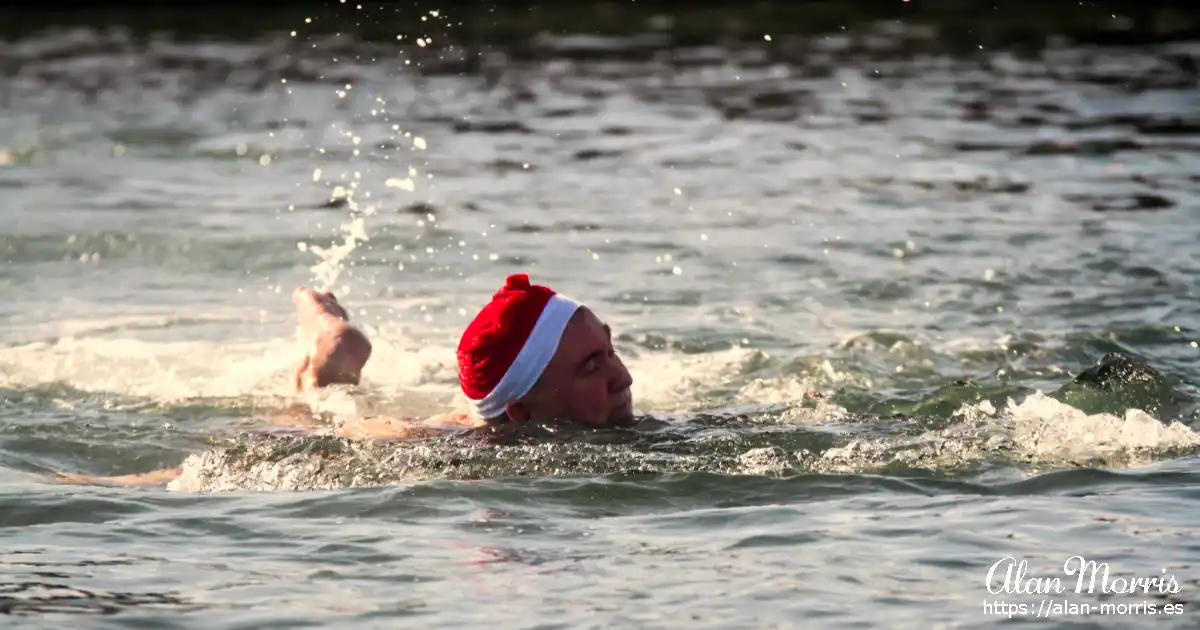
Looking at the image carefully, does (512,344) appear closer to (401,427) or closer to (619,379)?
(619,379)

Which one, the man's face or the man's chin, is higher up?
the man's face

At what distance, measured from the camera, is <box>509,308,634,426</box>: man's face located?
8703 millimetres

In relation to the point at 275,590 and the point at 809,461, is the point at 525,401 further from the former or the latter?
the point at 275,590

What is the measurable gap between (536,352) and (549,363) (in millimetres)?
78

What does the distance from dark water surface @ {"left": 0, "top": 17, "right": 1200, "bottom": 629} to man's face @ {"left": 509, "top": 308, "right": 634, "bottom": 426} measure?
19 cm

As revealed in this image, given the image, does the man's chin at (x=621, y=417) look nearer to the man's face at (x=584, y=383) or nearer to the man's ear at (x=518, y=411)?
the man's face at (x=584, y=383)

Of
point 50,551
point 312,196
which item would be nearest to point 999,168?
point 312,196

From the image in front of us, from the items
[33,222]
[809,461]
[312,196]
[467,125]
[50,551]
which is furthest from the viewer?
[467,125]

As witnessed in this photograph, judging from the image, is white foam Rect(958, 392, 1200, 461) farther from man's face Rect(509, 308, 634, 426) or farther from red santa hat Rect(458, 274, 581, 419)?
red santa hat Rect(458, 274, 581, 419)

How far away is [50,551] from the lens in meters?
7.12

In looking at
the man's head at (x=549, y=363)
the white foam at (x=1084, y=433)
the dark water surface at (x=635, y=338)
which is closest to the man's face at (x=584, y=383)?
the man's head at (x=549, y=363)

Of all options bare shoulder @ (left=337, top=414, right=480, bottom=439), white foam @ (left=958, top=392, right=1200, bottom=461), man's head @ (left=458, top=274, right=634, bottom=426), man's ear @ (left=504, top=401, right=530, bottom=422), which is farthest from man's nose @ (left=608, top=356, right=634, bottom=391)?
white foam @ (left=958, top=392, right=1200, bottom=461)

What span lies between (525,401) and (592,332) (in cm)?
43

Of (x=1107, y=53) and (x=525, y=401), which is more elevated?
(x=1107, y=53)
